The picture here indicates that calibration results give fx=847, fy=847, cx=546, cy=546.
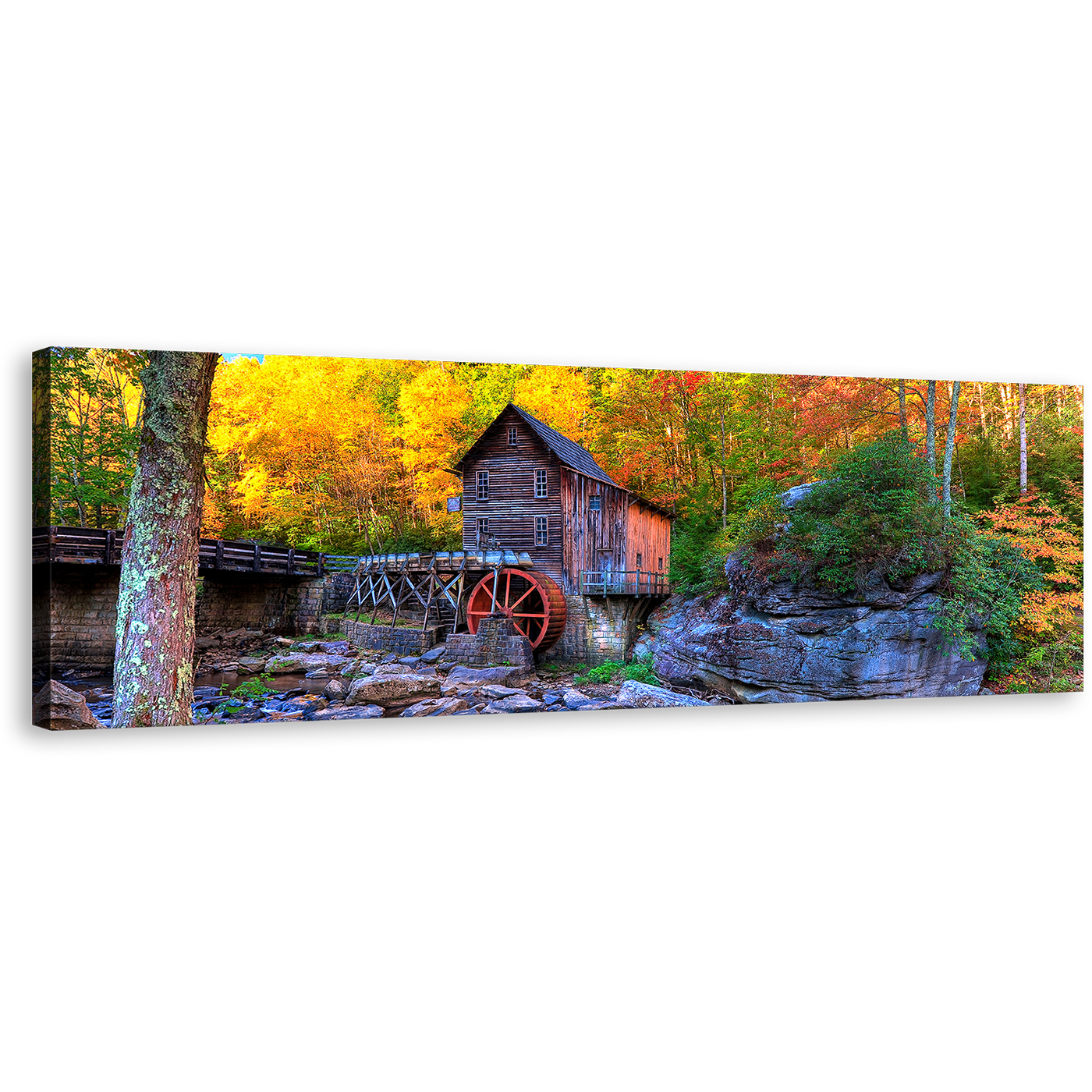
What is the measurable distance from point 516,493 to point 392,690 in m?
1.94

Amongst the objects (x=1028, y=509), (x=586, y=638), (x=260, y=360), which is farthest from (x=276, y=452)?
(x=1028, y=509)

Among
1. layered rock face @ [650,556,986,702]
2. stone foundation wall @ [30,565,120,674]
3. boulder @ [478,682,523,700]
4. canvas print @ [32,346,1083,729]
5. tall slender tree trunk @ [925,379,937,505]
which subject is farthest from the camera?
tall slender tree trunk @ [925,379,937,505]

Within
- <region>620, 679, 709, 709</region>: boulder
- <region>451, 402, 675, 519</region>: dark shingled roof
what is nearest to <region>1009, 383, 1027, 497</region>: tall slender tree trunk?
<region>451, 402, 675, 519</region>: dark shingled roof

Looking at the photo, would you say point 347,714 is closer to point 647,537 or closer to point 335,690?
point 335,690

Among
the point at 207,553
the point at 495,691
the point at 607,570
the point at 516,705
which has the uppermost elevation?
the point at 207,553

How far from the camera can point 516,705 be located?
6.76m

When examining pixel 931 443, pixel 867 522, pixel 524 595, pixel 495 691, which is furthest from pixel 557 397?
pixel 931 443

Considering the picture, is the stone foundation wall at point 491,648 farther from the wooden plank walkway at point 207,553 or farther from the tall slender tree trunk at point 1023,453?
the tall slender tree trunk at point 1023,453

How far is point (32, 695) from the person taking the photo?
18.6 feet

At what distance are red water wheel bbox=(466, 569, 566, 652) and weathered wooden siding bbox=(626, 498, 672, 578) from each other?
0.77 metres

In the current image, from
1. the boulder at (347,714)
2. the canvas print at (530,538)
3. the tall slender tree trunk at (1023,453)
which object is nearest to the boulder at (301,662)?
the canvas print at (530,538)

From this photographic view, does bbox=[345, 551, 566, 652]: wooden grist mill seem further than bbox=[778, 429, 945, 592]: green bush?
No

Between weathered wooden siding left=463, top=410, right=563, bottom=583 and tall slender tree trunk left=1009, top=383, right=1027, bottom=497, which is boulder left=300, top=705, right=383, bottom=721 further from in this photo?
tall slender tree trunk left=1009, top=383, right=1027, bottom=497

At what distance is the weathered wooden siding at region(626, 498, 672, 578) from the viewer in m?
7.34
